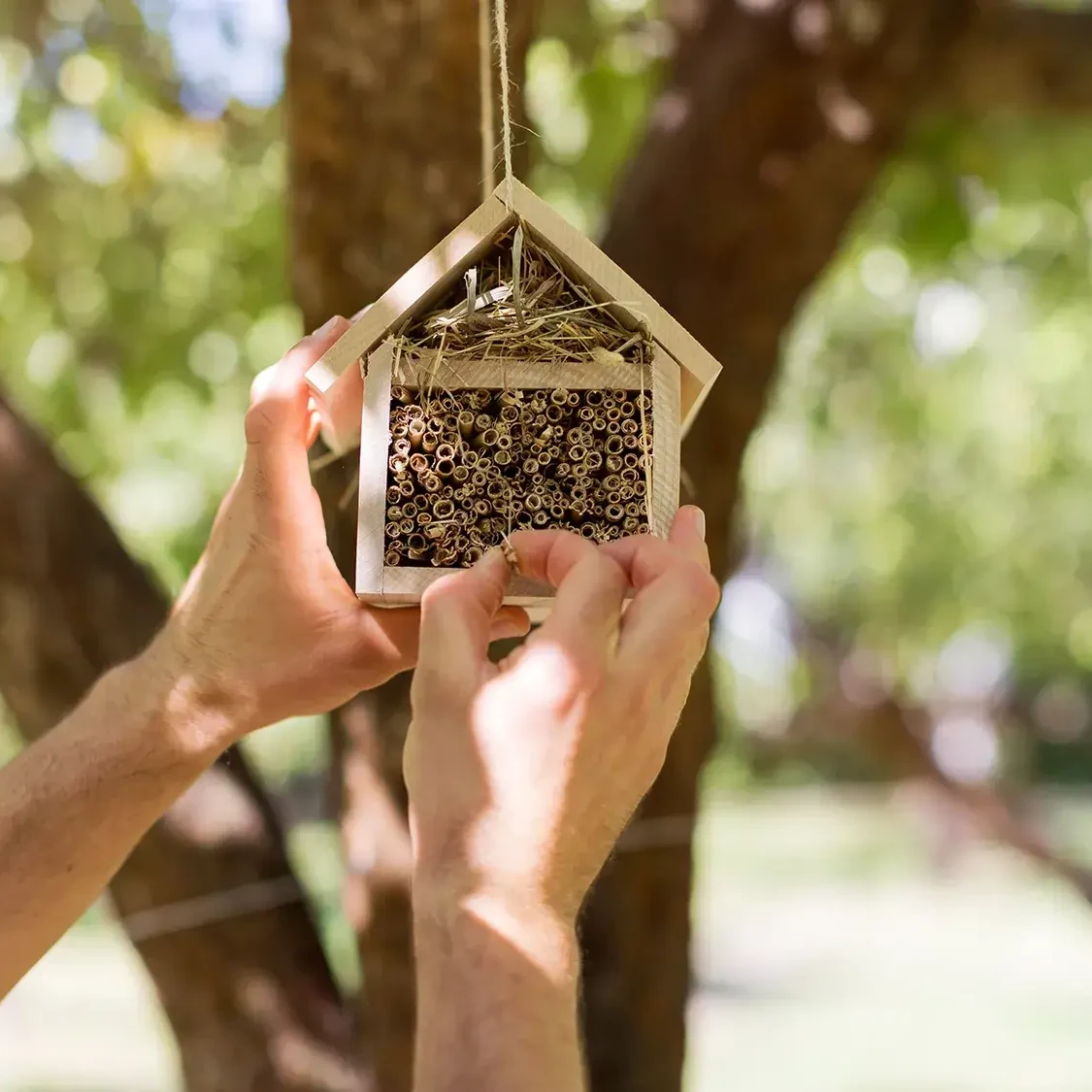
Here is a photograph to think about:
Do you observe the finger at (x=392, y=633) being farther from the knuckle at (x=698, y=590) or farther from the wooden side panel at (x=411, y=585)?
the knuckle at (x=698, y=590)

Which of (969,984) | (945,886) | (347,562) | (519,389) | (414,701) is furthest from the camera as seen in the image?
(945,886)

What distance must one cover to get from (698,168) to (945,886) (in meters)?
14.6

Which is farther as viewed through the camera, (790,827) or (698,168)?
(790,827)

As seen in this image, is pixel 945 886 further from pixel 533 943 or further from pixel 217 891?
pixel 533 943

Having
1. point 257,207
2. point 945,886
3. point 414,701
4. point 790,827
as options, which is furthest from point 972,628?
point 414,701

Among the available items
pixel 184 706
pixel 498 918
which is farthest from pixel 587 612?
Result: pixel 184 706

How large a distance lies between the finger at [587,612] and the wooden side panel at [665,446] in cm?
20

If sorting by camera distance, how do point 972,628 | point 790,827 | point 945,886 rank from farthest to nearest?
point 790,827 → point 972,628 → point 945,886

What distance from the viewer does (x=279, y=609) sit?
137 cm

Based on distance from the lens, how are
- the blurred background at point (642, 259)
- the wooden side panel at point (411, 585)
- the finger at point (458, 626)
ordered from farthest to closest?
the blurred background at point (642, 259) < the wooden side panel at point (411, 585) < the finger at point (458, 626)

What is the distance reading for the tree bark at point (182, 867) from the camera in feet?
7.53

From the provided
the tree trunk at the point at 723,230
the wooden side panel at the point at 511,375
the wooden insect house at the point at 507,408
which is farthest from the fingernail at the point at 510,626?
the tree trunk at the point at 723,230

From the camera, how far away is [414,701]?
38.9 inches

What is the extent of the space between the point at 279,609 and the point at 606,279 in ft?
1.54
